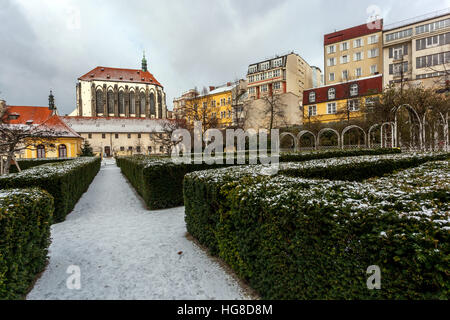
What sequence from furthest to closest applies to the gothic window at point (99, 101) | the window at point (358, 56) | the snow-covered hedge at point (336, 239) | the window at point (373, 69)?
1. the gothic window at point (99, 101)
2. the window at point (358, 56)
3. the window at point (373, 69)
4. the snow-covered hedge at point (336, 239)

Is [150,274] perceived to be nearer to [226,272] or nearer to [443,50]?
[226,272]

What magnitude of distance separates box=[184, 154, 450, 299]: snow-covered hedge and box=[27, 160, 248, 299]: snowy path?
2.24ft

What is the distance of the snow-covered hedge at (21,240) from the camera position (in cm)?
289

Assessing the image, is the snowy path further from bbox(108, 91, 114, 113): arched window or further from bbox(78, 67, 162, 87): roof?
bbox(78, 67, 162, 87): roof

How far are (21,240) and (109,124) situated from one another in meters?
67.4

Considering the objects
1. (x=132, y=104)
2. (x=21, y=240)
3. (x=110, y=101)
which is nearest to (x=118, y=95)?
(x=110, y=101)

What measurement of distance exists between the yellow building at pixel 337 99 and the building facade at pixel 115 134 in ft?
118

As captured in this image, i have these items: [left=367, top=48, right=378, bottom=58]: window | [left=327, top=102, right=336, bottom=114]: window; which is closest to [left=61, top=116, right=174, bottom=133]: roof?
[left=327, top=102, right=336, bottom=114]: window

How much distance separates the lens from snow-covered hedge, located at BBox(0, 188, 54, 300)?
2895mm

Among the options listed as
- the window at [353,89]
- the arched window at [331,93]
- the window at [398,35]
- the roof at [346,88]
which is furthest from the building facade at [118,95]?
the window at [398,35]

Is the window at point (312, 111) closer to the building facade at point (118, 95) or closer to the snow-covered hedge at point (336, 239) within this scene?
the snow-covered hedge at point (336, 239)

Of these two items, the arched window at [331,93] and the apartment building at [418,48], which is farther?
the arched window at [331,93]

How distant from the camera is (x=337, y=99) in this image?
133ft

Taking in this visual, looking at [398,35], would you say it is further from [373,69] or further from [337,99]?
[337,99]
